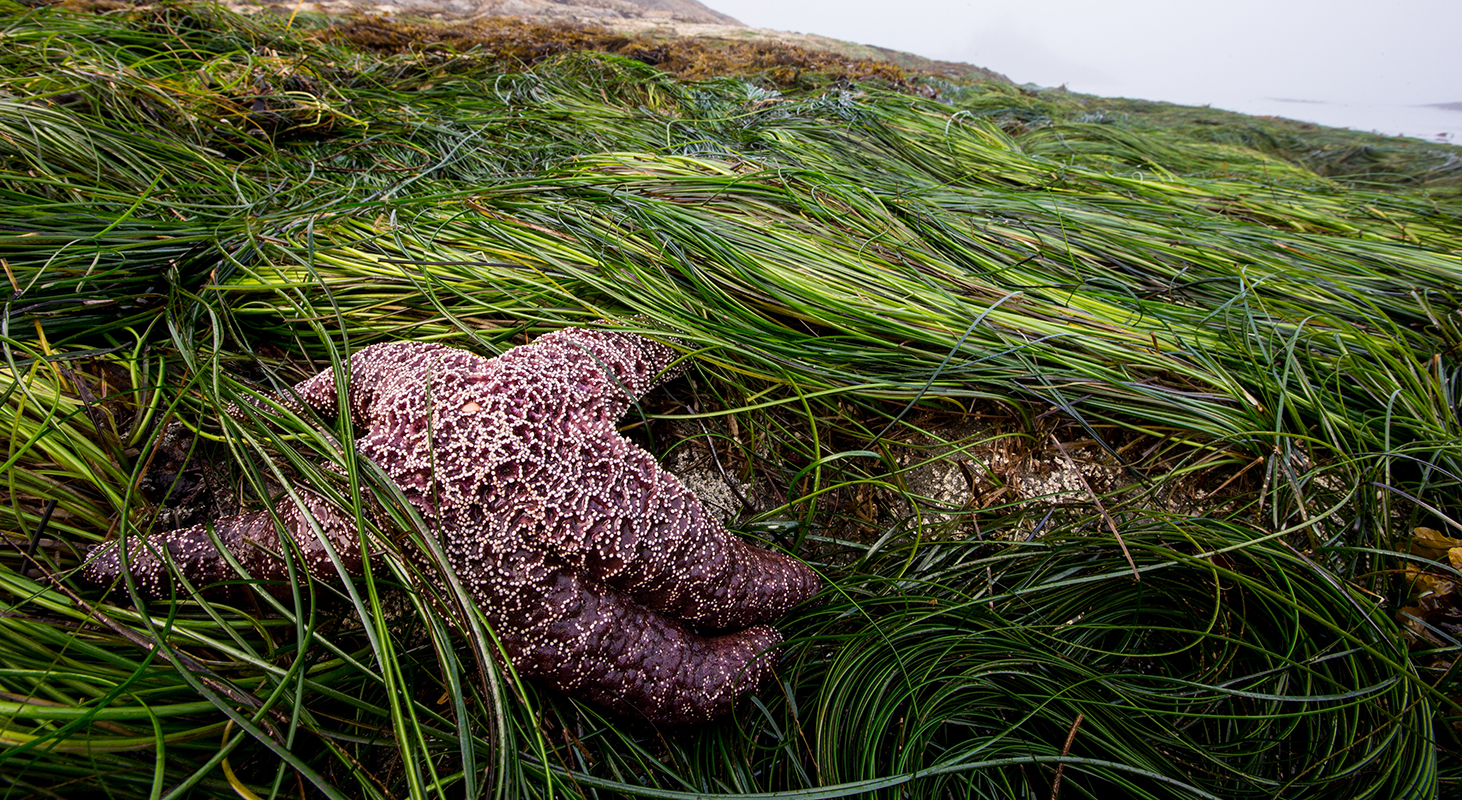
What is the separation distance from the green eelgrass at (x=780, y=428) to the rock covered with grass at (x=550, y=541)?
0.36ft

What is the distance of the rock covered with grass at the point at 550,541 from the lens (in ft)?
4.72

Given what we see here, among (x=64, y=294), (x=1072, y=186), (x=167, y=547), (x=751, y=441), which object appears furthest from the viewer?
(x=1072, y=186)

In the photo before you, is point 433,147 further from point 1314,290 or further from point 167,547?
point 1314,290

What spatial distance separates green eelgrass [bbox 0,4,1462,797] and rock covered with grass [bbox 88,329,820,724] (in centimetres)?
11

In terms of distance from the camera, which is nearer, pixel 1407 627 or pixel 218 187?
pixel 1407 627

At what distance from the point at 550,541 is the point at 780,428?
3.15ft

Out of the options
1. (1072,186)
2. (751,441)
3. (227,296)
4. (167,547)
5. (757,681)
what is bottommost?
(757,681)

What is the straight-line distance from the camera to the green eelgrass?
1401 millimetres

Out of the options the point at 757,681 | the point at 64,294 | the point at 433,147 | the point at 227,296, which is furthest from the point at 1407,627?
the point at 433,147

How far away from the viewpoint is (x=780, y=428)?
2141 millimetres

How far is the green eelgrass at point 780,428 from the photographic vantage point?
1.40m

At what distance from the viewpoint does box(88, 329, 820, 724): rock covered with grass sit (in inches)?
56.6

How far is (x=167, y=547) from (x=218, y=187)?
2018 millimetres

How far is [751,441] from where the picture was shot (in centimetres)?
214
